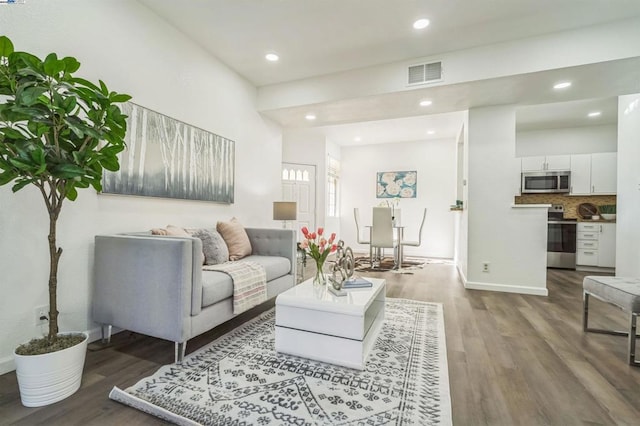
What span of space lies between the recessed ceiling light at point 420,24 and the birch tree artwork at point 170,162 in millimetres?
2327

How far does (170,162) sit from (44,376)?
181 centimetres

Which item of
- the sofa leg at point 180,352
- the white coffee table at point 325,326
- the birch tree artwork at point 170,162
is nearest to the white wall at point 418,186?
the birch tree artwork at point 170,162

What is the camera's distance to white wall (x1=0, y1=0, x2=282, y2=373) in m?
1.69

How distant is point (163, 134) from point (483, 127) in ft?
12.4

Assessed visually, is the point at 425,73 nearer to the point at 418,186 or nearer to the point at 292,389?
the point at 292,389

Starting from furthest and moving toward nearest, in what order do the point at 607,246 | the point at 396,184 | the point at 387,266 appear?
the point at 396,184
the point at 387,266
the point at 607,246

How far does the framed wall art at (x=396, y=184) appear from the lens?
6848mm

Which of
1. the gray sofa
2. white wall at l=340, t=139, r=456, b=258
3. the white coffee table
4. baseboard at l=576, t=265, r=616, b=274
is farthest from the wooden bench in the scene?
white wall at l=340, t=139, r=456, b=258

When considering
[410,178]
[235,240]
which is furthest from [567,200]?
[235,240]

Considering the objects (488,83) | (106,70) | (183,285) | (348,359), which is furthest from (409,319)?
(106,70)

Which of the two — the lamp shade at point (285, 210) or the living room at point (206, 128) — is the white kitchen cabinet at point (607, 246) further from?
the lamp shade at point (285, 210)

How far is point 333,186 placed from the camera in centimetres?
738

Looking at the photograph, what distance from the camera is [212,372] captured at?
1.64 meters

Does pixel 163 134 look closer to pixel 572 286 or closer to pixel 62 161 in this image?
pixel 62 161
